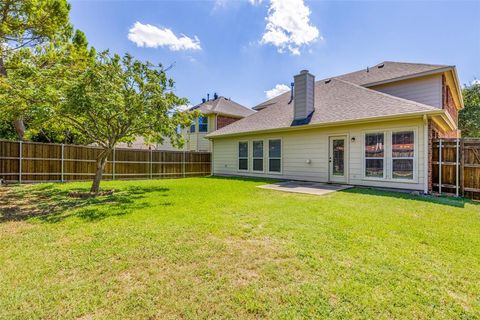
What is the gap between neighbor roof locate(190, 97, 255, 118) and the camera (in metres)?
20.0

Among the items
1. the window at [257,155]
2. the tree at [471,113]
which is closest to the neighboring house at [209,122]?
the window at [257,155]

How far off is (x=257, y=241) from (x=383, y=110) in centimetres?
754

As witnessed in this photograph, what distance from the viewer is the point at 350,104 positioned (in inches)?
406

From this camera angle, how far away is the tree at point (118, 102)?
259 inches

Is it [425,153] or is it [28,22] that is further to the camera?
[28,22]

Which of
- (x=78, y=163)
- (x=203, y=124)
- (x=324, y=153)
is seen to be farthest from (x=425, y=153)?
(x=203, y=124)

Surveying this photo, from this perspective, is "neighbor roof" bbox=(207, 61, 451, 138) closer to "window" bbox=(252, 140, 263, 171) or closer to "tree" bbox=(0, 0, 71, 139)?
"window" bbox=(252, 140, 263, 171)

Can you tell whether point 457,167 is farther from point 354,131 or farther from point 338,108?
point 338,108

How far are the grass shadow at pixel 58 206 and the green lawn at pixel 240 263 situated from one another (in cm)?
8

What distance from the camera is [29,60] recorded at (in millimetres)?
10969

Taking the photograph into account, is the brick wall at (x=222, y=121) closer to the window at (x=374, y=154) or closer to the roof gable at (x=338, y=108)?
the roof gable at (x=338, y=108)

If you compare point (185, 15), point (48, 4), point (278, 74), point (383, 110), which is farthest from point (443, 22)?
point (48, 4)

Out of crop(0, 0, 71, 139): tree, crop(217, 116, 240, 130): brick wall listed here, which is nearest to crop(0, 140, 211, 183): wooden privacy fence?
crop(0, 0, 71, 139): tree

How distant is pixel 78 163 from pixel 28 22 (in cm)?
609
